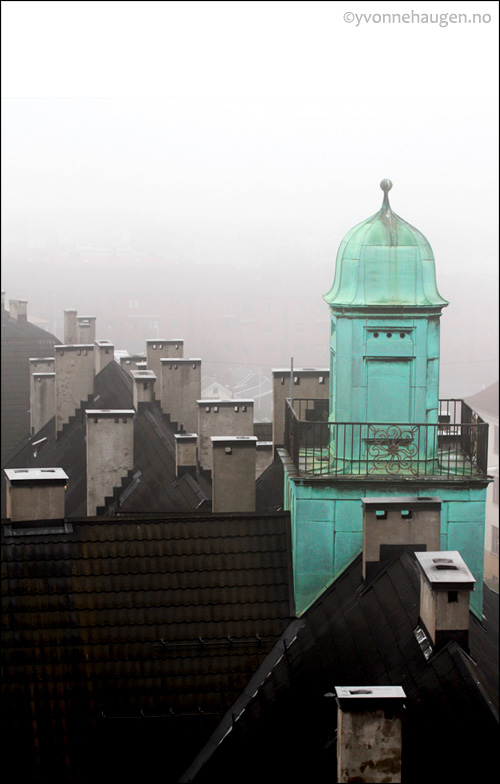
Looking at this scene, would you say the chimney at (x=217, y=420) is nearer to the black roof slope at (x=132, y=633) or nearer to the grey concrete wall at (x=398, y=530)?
the black roof slope at (x=132, y=633)

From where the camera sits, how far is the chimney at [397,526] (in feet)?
21.1

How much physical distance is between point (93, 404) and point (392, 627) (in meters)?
9.50

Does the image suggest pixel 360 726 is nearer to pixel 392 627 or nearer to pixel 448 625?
pixel 448 625

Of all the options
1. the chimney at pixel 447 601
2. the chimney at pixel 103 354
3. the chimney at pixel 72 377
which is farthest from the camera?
the chimney at pixel 103 354

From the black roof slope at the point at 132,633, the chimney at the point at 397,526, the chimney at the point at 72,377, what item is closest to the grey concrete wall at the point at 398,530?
the chimney at the point at 397,526

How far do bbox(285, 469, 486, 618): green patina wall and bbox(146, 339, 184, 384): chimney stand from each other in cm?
814

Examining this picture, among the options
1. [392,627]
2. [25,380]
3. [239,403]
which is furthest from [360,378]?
[25,380]

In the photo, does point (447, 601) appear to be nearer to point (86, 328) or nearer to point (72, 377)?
point (72, 377)

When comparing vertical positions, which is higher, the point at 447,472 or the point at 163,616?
the point at 447,472

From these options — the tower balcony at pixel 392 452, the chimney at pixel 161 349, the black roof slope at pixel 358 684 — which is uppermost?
the chimney at pixel 161 349

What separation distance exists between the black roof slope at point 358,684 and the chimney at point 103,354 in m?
9.99

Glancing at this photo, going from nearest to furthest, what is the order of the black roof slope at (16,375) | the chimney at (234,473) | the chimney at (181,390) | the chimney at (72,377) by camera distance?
the chimney at (234,473) < the chimney at (181,390) < the chimney at (72,377) < the black roof slope at (16,375)

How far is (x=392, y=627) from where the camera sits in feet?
19.7

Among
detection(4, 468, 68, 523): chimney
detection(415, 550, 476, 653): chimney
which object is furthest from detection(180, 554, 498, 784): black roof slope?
detection(4, 468, 68, 523): chimney
